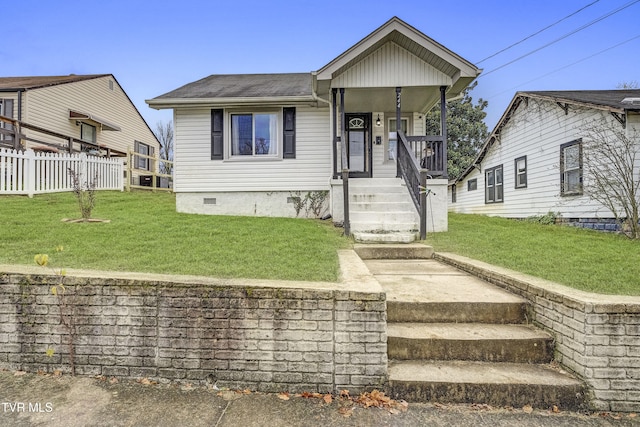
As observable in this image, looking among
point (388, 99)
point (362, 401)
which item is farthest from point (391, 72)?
point (362, 401)

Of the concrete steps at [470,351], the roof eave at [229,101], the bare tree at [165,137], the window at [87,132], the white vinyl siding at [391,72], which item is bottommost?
the concrete steps at [470,351]

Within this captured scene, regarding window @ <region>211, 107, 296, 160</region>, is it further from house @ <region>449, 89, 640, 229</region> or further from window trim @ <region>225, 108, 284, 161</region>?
A: house @ <region>449, 89, 640, 229</region>

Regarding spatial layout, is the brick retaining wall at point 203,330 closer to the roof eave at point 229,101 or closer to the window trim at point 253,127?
the window trim at point 253,127

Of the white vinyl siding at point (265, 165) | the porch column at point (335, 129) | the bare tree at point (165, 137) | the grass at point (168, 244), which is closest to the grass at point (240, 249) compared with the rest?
the grass at point (168, 244)

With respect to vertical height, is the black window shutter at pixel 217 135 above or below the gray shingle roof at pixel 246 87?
below

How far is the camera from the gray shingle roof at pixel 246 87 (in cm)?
916

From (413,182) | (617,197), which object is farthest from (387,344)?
(617,197)

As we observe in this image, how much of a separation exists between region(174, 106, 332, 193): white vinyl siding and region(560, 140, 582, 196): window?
256 inches

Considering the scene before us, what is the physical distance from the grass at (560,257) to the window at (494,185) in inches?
245

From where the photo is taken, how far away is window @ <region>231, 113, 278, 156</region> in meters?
9.34

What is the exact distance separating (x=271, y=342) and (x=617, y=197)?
28.1 feet

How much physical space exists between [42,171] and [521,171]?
47.6 ft

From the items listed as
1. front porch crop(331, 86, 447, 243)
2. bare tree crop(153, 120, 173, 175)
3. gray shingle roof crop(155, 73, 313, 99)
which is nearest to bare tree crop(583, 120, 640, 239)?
front porch crop(331, 86, 447, 243)

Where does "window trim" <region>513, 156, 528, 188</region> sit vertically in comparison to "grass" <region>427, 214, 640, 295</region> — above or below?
above
